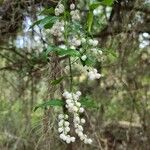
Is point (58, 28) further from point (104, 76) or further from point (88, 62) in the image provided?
point (104, 76)

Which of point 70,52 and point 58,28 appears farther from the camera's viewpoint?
point 58,28

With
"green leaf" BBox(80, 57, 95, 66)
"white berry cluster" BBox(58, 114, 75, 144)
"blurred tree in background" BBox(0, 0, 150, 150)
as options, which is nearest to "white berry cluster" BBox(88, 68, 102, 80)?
"green leaf" BBox(80, 57, 95, 66)

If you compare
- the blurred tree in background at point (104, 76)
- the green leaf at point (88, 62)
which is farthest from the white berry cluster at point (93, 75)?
the blurred tree in background at point (104, 76)

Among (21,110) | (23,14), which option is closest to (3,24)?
(23,14)

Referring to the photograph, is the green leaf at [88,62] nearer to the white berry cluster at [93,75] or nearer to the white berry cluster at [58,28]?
the white berry cluster at [93,75]

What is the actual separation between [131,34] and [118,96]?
0.88m

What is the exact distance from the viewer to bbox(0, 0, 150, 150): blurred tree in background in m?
2.53

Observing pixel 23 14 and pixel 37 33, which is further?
pixel 37 33

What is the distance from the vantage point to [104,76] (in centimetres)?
311

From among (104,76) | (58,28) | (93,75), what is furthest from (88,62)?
(104,76)

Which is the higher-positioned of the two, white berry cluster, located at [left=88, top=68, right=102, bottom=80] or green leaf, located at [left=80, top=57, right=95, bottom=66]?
green leaf, located at [left=80, top=57, right=95, bottom=66]

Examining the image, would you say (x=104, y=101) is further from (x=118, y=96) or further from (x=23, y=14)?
(x=23, y=14)

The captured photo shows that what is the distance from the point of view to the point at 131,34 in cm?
249

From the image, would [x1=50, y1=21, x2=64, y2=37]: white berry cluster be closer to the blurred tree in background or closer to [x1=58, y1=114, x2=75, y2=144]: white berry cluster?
[x1=58, y1=114, x2=75, y2=144]: white berry cluster
